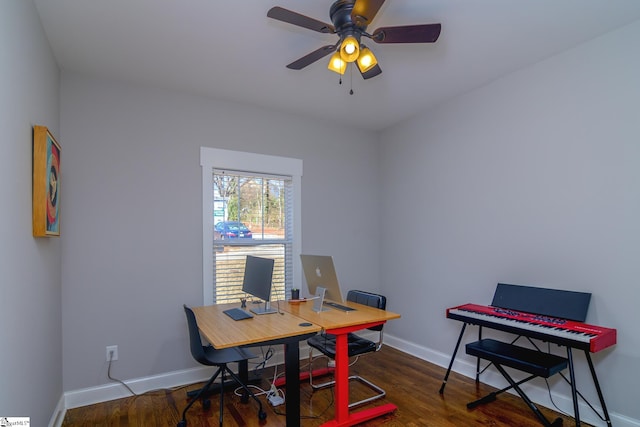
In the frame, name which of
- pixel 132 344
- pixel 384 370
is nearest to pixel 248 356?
pixel 132 344

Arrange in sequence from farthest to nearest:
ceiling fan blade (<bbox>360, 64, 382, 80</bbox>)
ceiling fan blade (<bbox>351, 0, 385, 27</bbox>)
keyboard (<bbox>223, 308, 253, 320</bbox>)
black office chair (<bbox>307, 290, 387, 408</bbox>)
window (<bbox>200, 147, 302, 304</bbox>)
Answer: window (<bbox>200, 147, 302, 304</bbox>)
black office chair (<bbox>307, 290, 387, 408</bbox>)
keyboard (<bbox>223, 308, 253, 320</bbox>)
ceiling fan blade (<bbox>360, 64, 382, 80</bbox>)
ceiling fan blade (<bbox>351, 0, 385, 27</bbox>)

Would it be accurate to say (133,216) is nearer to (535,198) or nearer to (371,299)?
(371,299)

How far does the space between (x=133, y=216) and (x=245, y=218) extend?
1.03 metres

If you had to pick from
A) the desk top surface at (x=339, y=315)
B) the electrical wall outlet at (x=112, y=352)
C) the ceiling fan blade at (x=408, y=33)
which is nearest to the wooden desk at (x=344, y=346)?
the desk top surface at (x=339, y=315)

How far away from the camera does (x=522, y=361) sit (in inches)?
93.0

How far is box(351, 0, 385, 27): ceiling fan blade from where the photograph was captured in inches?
67.8

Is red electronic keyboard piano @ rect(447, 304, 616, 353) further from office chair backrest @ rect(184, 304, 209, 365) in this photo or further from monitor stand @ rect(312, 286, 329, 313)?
office chair backrest @ rect(184, 304, 209, 365)

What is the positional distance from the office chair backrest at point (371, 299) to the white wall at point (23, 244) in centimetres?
229

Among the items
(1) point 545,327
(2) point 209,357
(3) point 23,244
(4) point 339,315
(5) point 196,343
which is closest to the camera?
(3) point 23,244

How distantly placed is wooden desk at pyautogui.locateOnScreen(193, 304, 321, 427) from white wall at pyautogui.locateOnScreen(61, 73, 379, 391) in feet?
2.64

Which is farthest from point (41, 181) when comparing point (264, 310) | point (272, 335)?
point (264, 310)

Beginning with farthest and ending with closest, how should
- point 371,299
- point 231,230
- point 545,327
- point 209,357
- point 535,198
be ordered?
point 231,230, point 371,299, point 535,198, point 209,357, point 545,327

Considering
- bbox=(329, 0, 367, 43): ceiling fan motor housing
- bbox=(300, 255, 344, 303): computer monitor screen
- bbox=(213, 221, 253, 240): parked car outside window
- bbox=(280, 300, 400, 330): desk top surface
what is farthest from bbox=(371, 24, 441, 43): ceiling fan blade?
bbox=(213, 221, 253, 240): parked car outside window

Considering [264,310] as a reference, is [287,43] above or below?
above
